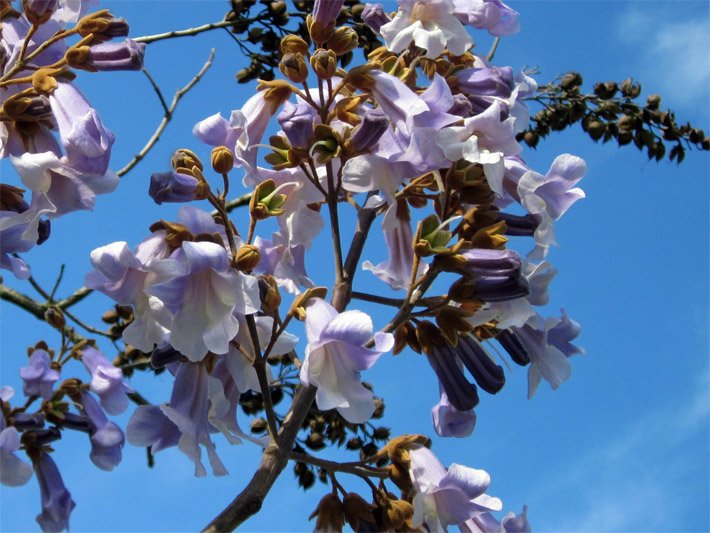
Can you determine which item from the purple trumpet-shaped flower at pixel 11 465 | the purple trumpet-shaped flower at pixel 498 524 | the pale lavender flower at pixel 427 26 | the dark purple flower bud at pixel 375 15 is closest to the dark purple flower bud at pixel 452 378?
the purple trumpet-shaped flower at pixel 498 524

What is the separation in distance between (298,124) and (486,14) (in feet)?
2.23

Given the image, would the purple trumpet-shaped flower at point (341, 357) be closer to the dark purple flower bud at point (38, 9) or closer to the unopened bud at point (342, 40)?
the unopened bud at point (342, 40)

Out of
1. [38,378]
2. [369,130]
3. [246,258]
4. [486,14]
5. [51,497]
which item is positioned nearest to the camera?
[246,258]

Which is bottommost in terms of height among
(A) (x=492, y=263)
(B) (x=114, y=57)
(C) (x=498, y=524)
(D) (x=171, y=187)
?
(C) (x=498, y=524)

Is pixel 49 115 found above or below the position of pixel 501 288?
above

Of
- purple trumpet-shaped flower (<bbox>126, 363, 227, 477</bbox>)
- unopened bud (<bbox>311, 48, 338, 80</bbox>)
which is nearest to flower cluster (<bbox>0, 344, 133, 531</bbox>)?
purple trumpet-shaped flower (<bbox>126, 363, 227, 477</bbox>)

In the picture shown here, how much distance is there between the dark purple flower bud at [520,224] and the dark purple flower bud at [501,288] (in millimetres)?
176

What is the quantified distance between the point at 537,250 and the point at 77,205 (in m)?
0.92

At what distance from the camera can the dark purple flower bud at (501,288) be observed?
5.85 feet

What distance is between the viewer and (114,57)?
6.50ft

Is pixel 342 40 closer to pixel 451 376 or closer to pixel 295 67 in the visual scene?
pixel 295 67

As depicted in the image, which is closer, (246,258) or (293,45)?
(246,258)

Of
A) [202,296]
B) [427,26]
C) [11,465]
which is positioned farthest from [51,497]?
[427,26]

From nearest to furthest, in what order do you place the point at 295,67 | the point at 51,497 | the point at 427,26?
the point at 295,67, the point at 427,26, the point at 51,497
